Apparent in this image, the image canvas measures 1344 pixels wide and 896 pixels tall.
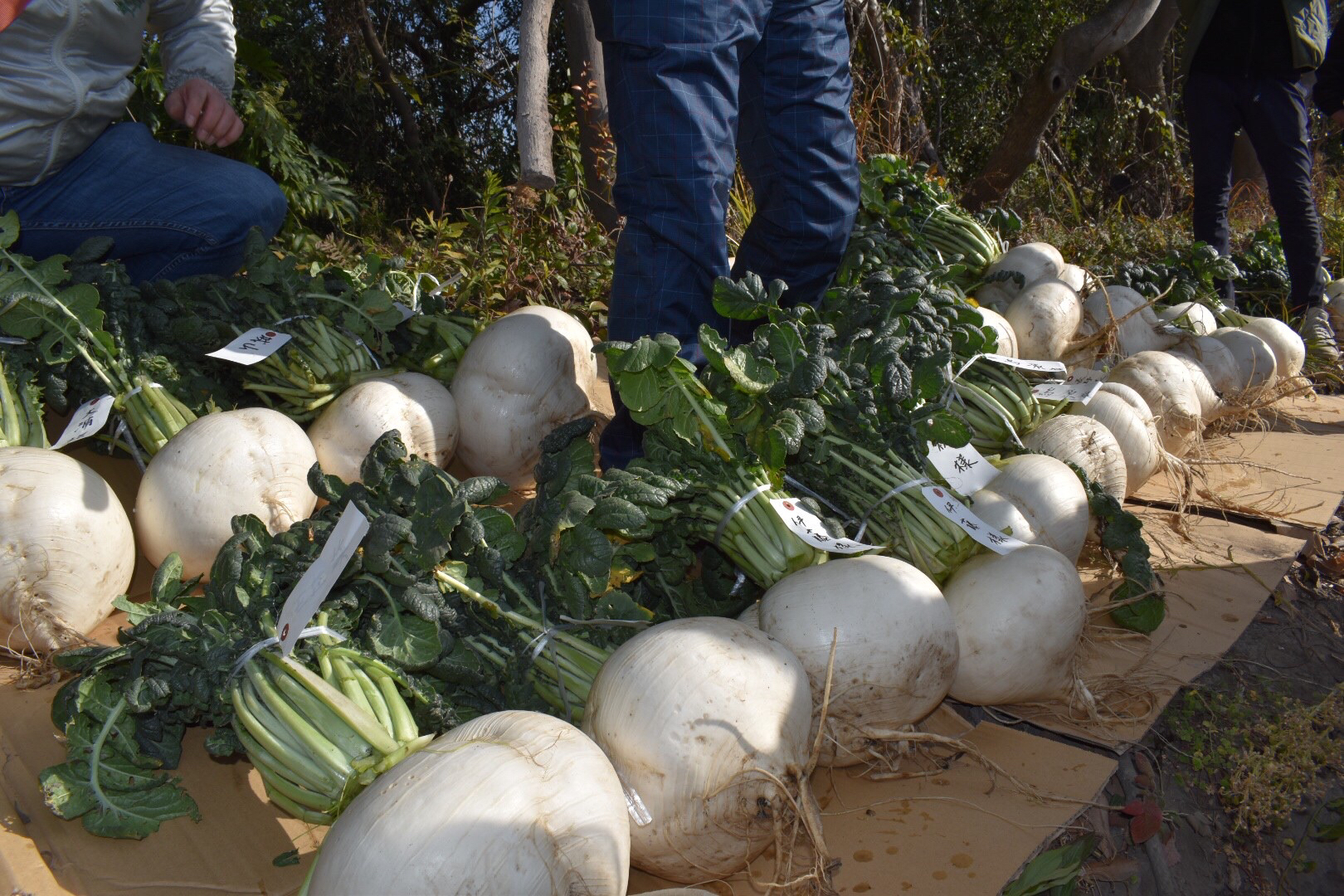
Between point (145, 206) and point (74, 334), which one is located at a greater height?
point (145, 206)

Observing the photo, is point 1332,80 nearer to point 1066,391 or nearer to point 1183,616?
point 1066,391

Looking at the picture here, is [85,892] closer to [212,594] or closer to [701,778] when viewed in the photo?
[212,594]

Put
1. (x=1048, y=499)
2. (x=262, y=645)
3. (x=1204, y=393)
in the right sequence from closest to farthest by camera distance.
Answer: (x=262, y=645)
(x=1048, y=499)
(x=1204, y=393)

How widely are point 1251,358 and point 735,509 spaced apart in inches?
120

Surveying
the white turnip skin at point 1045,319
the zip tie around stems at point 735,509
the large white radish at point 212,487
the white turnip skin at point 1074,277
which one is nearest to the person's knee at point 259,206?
the large white radish at point 212,487

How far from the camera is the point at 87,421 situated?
245 cm

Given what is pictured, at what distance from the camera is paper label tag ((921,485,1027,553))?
2.13 m

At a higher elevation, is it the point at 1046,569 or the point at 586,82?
the point at 586,82

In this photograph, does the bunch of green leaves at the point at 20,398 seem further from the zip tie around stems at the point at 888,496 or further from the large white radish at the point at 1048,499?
the large white radish at the point at 1048,499

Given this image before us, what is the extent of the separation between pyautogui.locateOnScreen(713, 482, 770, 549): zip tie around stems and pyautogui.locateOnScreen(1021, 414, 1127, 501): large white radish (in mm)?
1101

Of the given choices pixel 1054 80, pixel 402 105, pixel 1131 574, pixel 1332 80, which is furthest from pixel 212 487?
pixel 1054 80

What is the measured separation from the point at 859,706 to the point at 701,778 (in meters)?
0.45

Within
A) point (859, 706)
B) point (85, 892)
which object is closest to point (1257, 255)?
point (859, 706)

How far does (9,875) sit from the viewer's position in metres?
1.54
